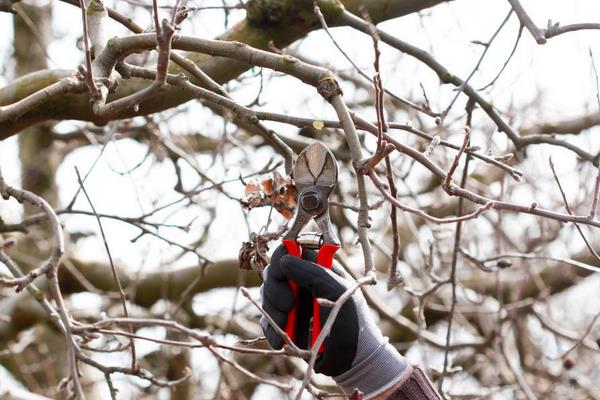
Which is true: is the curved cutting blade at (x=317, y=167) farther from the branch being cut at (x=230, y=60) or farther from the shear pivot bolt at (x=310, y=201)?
the branch being cut at (x=230, y=60)

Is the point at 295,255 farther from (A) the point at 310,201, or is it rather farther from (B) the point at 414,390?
(B) the point at 414,390

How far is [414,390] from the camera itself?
6.56ft

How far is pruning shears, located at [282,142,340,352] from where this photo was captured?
1881mm

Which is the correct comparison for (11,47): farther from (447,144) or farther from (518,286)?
(447,144)

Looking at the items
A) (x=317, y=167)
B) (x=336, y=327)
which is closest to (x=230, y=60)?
(x=317, y=167)

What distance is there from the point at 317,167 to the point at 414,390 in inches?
22.7

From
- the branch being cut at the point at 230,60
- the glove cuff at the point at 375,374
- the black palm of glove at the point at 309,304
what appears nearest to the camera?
the black palm of glove at the point at 309,304

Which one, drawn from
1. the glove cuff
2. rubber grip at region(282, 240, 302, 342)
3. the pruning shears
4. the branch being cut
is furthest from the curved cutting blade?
the branch being cut

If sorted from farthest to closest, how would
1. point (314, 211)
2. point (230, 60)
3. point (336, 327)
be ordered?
point (230, 60) → point (314, 211) → point (336, 327)

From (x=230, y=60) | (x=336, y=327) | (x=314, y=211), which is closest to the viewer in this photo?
(x=336, y=327)

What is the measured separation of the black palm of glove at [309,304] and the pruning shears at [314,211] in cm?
2

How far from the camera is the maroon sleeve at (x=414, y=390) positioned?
6.52 ft

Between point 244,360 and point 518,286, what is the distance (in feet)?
7.20

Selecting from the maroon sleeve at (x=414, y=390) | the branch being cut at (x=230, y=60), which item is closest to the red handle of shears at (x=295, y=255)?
the maroon sleeve at (x=414, y=390)
